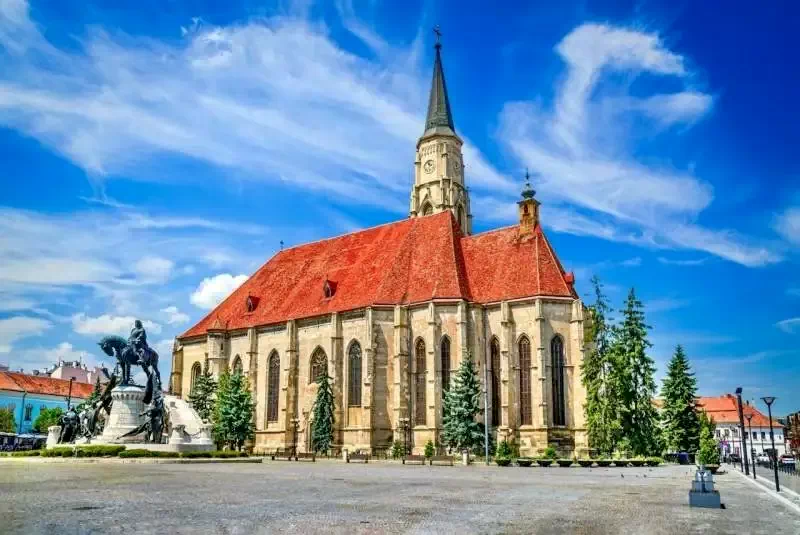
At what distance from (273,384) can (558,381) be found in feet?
75.3

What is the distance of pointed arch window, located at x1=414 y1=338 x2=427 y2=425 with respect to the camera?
158 feet

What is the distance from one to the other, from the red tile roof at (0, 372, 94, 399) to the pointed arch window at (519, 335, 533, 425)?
195 ft

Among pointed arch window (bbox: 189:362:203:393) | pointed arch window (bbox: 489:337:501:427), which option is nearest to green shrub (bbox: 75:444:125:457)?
pointed arch window (bbox: 489:337:501:427)

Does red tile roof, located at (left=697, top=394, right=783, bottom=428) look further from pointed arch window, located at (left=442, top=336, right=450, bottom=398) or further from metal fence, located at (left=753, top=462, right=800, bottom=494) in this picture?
pointed arch window, located at (left=442, top=336, right=450, bottom=398)

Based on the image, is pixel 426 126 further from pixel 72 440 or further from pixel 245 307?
pixel 72 440

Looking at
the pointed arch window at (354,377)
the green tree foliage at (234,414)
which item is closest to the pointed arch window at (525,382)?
the pointed arch window at (354,377)

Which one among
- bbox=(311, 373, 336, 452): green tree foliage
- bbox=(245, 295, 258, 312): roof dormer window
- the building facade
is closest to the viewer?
bbox=(311, 373, 336, 452): green tree foliage

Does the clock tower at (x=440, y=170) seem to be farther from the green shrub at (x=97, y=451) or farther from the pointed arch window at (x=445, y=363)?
the green shrub at (x=97, y=451)

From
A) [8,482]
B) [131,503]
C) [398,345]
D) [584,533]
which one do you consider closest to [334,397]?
[398,345]

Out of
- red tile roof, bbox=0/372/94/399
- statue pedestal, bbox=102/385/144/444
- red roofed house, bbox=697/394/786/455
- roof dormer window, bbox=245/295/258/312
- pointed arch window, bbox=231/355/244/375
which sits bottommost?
red roofed house, bbox=697/394/786/455

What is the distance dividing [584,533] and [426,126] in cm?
6488

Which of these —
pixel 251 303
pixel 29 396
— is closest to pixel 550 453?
pixel 251 303

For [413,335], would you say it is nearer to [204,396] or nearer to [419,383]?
[419,383]

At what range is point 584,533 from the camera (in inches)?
447
